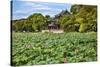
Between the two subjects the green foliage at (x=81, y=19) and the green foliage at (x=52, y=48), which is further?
the green foliage at (x=81, y=19)

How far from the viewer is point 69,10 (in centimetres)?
263

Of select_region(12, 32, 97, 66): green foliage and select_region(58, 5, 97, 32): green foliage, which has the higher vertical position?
select_region(58, 5, 97, 32): green foliage

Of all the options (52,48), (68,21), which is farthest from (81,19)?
(52,48)

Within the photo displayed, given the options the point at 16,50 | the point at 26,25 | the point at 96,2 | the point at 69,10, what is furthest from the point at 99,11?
the point at 16,50

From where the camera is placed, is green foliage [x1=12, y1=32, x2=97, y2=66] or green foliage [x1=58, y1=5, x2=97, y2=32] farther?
green foliage [x1=58, y1=5, x2=97, y2=32]

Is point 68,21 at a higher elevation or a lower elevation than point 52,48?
higher

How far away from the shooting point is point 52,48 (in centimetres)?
254

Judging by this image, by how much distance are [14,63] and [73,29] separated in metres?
0.95

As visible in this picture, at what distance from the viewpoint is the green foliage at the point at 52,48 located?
2402 millimetres

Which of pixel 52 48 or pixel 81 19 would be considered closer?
pixel 52 48

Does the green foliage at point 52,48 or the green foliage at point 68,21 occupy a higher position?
the green foliage at point 68,21

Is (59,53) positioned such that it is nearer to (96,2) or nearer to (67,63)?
(67,63)

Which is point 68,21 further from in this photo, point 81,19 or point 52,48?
point 52,48

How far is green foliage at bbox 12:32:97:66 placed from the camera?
7.88ft
